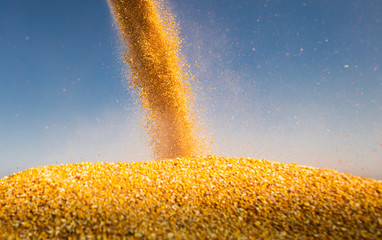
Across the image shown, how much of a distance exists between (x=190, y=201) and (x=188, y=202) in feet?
0.18

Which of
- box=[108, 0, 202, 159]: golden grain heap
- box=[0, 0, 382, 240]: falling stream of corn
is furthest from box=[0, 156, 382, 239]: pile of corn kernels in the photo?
box=[108, 0, 202, 159]: golden grain heap

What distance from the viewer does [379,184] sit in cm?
617

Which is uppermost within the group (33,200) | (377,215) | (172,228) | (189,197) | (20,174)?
(20,174)

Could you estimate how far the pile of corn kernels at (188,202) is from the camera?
453cm

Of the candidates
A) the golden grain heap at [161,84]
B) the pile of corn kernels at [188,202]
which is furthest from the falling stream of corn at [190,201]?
the golden grain heap at [161,84]

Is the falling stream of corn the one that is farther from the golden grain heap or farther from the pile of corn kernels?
the golden grain heap

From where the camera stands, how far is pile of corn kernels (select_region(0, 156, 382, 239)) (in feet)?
14.9

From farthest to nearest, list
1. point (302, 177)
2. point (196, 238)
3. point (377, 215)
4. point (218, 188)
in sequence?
point (302, 177)
point (218, 188)
point (377, 215)
point (196, 238)

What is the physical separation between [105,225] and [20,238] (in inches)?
56.9

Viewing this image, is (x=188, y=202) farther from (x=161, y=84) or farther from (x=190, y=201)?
(x=161, y=84)

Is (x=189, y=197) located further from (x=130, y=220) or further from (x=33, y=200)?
(x=33, y=200)

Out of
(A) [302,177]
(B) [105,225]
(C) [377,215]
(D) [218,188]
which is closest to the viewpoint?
(B) [105,225]

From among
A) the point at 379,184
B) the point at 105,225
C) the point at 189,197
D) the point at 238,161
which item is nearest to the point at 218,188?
the point at 189,197

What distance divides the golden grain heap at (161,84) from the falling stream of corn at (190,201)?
105 inches
